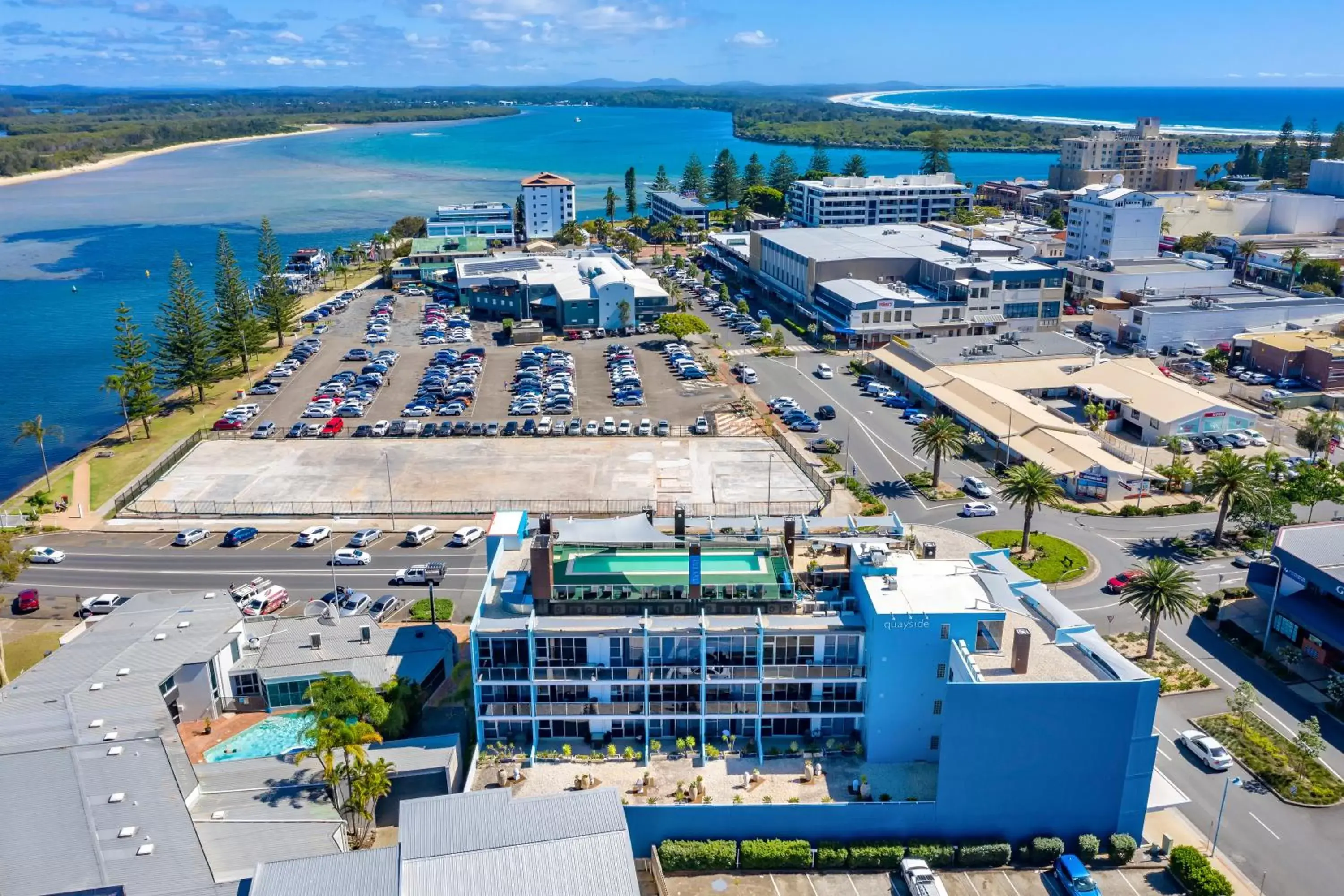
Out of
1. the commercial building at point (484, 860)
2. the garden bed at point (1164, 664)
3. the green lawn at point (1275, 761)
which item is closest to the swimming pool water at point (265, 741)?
the commercial building at point (484, 860)

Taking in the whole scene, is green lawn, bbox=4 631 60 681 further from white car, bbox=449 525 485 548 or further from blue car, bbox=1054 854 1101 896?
blue car, bbox=1054 854 1101 896

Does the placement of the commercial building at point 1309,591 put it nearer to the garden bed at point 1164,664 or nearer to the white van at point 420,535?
the garden bed at point 1164,664

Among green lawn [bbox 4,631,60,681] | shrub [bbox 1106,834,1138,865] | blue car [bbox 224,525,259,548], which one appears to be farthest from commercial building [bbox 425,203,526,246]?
shrub [bbox 1106,834,1138,865]

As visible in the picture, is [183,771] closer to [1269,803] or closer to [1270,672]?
[1269,803]

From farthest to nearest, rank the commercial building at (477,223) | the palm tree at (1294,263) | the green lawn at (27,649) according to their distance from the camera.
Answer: the commercial building at (477,223) < the palm tree at (1294,263) < the green lawn at (27,649)

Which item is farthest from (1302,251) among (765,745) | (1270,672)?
(765,745)

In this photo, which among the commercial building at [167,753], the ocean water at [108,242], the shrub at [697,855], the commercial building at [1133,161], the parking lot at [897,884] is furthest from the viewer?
the commercial building at [1133,161]

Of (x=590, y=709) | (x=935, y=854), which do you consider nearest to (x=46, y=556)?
(x=590, y=709)
